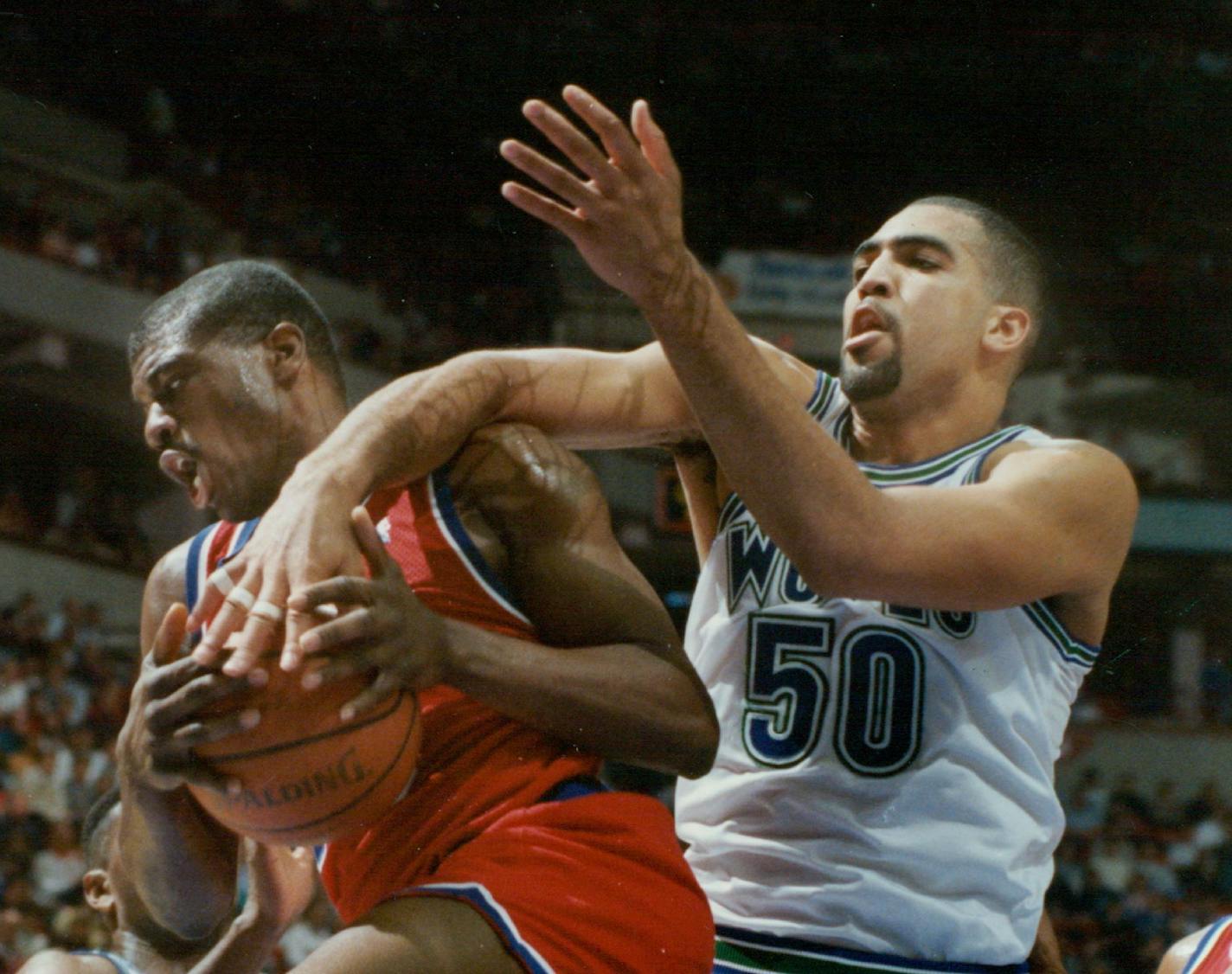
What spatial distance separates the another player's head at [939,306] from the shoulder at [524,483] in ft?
1.93

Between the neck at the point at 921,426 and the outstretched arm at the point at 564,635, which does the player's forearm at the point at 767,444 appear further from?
the neck at the point at 921,426

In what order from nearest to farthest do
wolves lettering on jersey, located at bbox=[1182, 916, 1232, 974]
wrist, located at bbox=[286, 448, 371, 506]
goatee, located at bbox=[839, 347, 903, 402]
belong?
wrist, located at bbox=[286, 448, 371, 506], goatee, located at bbox=[839, 347, 903, 402], wolves lettering on jersey, located at bbox=[1182, 916, 1232, 974]

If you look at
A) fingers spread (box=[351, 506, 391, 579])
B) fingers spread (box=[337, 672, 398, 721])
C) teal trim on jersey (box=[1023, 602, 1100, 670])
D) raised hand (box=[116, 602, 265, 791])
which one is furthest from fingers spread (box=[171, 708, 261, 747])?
teal trim on jersey (box=[1023, 602, 1100, 670])

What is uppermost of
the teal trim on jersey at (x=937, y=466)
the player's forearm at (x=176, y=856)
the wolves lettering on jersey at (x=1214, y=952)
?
the teal trim on jersey at (x=937, y=466)

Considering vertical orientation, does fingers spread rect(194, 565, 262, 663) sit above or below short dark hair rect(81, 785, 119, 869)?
above

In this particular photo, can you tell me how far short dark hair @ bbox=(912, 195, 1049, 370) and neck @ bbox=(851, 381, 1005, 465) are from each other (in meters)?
0.17

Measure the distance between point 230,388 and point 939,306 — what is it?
3.74 ft

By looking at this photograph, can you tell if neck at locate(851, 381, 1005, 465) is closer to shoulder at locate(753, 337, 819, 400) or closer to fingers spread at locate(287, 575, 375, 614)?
shoulder at locate(753, 337, 819, 400)

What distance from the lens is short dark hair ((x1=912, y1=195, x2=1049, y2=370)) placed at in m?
2.54

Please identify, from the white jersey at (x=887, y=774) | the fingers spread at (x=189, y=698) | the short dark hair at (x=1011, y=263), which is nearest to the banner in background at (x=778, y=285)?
the short dark hair at (x=1011, y=263)

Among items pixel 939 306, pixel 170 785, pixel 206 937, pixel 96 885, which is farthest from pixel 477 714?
pixel 96 885

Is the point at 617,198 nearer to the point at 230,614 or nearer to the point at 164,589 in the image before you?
the point at 230,614

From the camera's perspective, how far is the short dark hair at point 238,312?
2.30 m

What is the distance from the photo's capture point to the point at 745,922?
7.53ft
